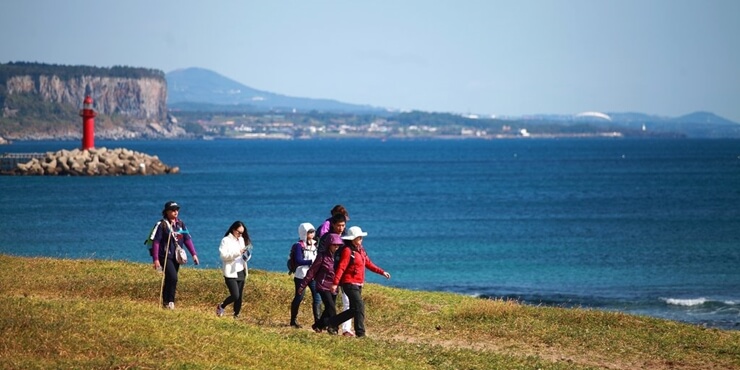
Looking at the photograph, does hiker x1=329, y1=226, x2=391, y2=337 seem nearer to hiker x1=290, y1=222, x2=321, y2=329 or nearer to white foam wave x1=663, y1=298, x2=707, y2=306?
hiker x1=290, y1=222, x2=321, y2=329

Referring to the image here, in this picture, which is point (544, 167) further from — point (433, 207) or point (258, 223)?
point (258, 223)

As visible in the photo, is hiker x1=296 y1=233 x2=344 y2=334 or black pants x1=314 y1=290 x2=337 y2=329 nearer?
hiker x1=296 y1=233 x2=344 y2=334

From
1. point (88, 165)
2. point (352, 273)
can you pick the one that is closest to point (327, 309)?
point (352, 273)

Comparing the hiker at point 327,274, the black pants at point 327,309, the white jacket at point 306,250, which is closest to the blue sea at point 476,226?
the black pants at point 327,309

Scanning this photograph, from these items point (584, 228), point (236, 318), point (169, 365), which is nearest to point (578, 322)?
point (236, 318)

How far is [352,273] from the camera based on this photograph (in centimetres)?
1752

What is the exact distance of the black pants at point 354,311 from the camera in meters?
17.6

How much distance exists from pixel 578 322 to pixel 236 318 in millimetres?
6524

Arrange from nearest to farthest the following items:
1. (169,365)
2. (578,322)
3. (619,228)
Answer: (169,365) < (578,322) < (619,228)

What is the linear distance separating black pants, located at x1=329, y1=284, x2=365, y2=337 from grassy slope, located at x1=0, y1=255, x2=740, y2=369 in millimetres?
322

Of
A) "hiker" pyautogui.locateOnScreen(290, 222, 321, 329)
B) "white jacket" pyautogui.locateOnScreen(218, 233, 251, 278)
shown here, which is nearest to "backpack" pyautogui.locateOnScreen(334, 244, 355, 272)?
"hiker" pyautogui.locateOnScreen(290, 222, 321, 329)

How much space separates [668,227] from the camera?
63688mm

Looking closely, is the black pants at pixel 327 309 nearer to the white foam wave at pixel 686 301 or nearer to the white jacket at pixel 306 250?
the white jacket at pixel 306 250

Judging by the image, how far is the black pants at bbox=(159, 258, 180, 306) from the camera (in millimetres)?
19016
